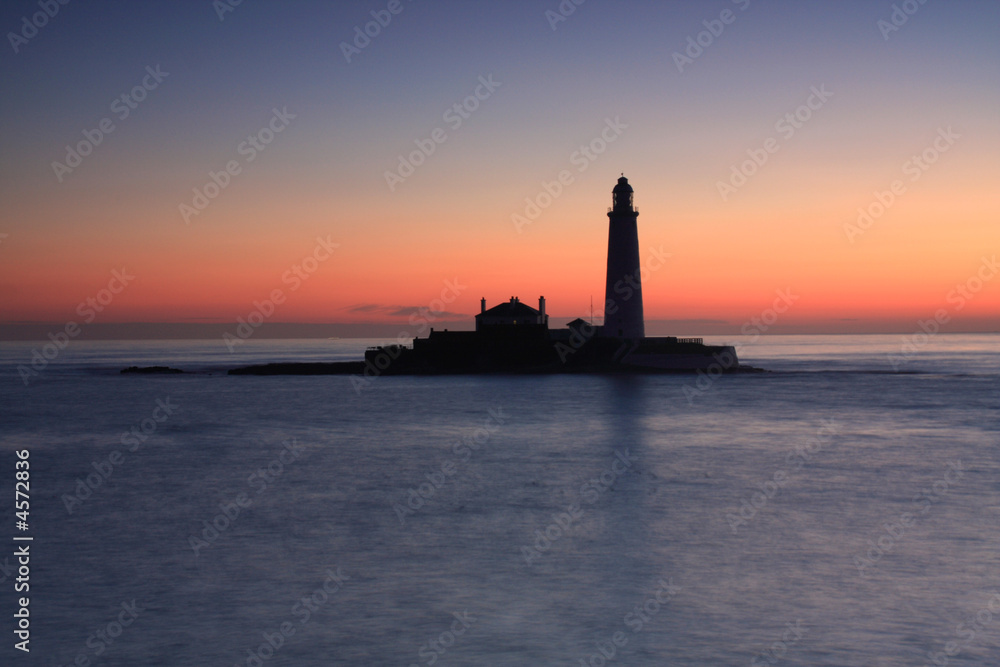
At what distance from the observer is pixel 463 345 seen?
54844mm

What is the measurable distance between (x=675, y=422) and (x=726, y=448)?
6.33 meters

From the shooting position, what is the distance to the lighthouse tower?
46.4 metres

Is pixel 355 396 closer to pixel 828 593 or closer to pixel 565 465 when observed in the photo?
pixel 565 465

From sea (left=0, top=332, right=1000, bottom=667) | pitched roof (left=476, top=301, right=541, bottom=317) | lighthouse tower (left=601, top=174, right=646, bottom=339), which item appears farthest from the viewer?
pitched roof (left=476, top=301, right=541, bottom=317)

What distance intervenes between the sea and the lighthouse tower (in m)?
19.6

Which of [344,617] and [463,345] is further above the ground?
[463,345]

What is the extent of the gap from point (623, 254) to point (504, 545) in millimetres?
35999

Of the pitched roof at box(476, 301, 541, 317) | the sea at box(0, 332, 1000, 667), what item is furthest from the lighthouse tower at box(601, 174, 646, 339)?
the sea at box(0, 332, 1000, 667)

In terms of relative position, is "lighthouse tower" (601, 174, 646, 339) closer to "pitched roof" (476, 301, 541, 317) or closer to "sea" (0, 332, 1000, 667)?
"pitched roof" (476, 301, 541, 317)

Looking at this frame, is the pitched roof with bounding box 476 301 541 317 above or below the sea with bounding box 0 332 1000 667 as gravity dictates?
above

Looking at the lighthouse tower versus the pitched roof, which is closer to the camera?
the lighthouse tower

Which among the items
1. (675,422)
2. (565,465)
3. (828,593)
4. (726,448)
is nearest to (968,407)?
(675,422)

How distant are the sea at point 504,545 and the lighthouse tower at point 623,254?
19.6m

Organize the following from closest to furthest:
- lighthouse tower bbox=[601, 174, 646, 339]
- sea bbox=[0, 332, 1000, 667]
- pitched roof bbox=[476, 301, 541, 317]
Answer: sea bbox=[0, 332, 1000, 667] → lighthouse tower bbox=[601, 174, 646, 339] → pitched roof bbox=[476, 301, 541, 317]
